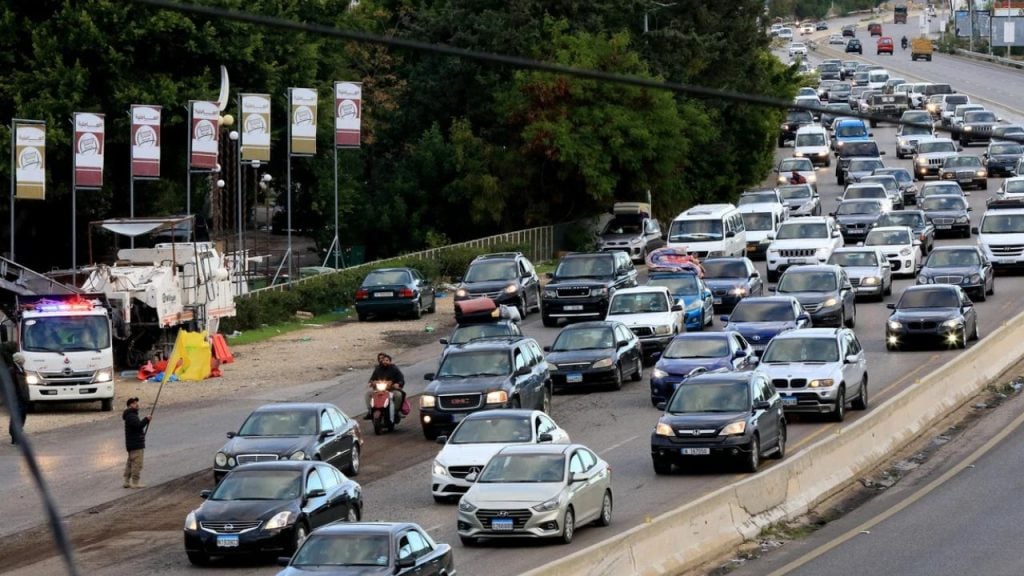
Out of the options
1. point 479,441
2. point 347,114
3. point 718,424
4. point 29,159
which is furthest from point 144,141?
point 718,424

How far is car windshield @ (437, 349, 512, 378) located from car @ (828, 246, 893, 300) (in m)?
17.5

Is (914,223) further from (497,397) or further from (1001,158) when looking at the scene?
(497,397)

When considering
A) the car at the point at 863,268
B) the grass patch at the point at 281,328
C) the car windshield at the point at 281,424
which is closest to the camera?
the car windshield at the point at 281,424

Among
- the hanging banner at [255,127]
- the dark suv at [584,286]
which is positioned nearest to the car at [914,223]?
the dark suv at [584,286]

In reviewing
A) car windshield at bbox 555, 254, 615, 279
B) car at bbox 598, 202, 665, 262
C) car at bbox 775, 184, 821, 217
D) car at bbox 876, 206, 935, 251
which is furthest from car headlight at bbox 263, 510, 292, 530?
car at bbox 775, 184, 821, 217

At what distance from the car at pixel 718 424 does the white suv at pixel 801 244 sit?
78.3 ft

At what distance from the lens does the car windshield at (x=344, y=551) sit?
61.8ft

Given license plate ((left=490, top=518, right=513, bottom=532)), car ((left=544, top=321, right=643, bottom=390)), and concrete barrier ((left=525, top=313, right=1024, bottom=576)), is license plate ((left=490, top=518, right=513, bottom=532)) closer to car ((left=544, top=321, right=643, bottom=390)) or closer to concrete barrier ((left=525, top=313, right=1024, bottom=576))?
concrete barrier ((left=525, top=313, right=1024, bottom=576))

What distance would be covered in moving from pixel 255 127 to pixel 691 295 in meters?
16.0

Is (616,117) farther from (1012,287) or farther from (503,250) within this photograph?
(1012,287)

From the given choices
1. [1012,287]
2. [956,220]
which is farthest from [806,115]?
[1012,287]

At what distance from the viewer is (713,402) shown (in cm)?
2759

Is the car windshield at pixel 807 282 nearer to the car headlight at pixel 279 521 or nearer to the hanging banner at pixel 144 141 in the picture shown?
the hanging banner at pixel 144 141

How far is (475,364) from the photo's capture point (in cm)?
3228
